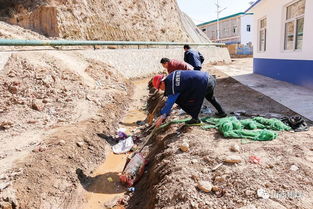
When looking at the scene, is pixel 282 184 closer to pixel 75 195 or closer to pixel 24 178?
pixel 75 195

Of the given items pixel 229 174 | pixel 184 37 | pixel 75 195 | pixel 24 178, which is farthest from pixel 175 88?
pixel 184 37

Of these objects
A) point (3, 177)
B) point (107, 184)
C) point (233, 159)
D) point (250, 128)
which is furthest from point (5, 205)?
point (250, 128)

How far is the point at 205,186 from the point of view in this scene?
271 centimetres

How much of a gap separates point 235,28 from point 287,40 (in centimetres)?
2849

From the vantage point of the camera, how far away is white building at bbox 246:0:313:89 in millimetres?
7014

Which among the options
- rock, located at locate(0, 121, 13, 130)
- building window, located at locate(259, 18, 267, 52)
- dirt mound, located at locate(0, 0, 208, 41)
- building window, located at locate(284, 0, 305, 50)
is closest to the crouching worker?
rock, located at locate(0, 121, 13, 130)

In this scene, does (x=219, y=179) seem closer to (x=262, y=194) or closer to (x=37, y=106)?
(x=262, y=194)

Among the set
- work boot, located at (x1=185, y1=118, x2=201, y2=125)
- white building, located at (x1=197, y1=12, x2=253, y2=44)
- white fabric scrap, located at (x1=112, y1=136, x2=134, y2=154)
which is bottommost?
white fabric scrap, located at (x1=112, y1=136, x2=134, y2=154)

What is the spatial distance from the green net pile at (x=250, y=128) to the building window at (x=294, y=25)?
486 cm

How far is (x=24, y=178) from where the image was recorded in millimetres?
3473

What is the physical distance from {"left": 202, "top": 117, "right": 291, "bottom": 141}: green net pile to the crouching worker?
1.71 ft

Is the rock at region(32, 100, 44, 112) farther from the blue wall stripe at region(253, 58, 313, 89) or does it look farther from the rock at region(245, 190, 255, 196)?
the blue wall stripe at region(253, 58, 313, 89)

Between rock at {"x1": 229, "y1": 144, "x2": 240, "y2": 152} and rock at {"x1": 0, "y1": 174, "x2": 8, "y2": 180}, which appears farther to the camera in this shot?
rock at {"x1": 0, "y1": 174, "x2": 8, "y2": 180}

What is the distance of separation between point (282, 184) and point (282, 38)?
7.71 m
